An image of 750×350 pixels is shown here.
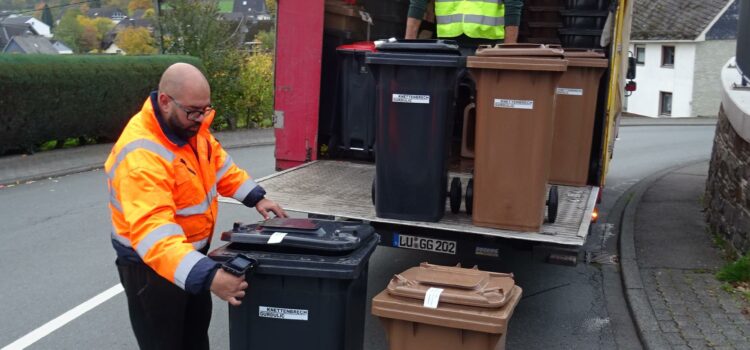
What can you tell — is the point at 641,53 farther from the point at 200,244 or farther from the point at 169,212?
the point at 169,212

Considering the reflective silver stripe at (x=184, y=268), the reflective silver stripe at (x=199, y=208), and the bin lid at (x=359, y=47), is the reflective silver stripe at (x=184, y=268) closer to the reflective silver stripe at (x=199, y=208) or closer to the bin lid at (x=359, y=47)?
the reflective silver stripe at (x=199, y=208)

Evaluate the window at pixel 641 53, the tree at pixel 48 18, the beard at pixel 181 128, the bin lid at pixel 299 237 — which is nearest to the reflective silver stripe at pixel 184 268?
the bin lid at pixel 299 237

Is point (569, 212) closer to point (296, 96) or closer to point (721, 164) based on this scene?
point (296, 96)

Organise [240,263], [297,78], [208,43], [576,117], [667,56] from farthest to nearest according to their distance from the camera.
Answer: [667,56] < [208,43] < [297,78] < [576,117] < [240,263]

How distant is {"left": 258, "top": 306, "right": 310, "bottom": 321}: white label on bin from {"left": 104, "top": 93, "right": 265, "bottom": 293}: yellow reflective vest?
43cm

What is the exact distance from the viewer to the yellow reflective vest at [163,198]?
2.86 metres

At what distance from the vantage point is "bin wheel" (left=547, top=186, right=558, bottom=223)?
4797 millimetres

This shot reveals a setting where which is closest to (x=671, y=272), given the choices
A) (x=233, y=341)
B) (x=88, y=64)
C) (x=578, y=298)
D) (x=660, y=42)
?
(x=578, y=298)

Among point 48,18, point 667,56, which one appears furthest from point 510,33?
point 48,18

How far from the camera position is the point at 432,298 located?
327cm

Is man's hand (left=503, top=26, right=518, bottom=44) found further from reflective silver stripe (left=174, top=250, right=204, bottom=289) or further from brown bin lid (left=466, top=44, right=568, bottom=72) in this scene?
reflective silver stripe (left=174, top=250, right=204, bottom=289)

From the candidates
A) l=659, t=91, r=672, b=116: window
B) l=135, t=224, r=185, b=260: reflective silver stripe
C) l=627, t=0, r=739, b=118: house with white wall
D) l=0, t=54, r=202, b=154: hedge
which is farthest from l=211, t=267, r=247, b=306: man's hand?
l=659, t=91, r=672, b=116: window

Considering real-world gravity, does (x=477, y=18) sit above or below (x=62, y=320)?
above

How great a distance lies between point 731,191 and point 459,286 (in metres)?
4.60
